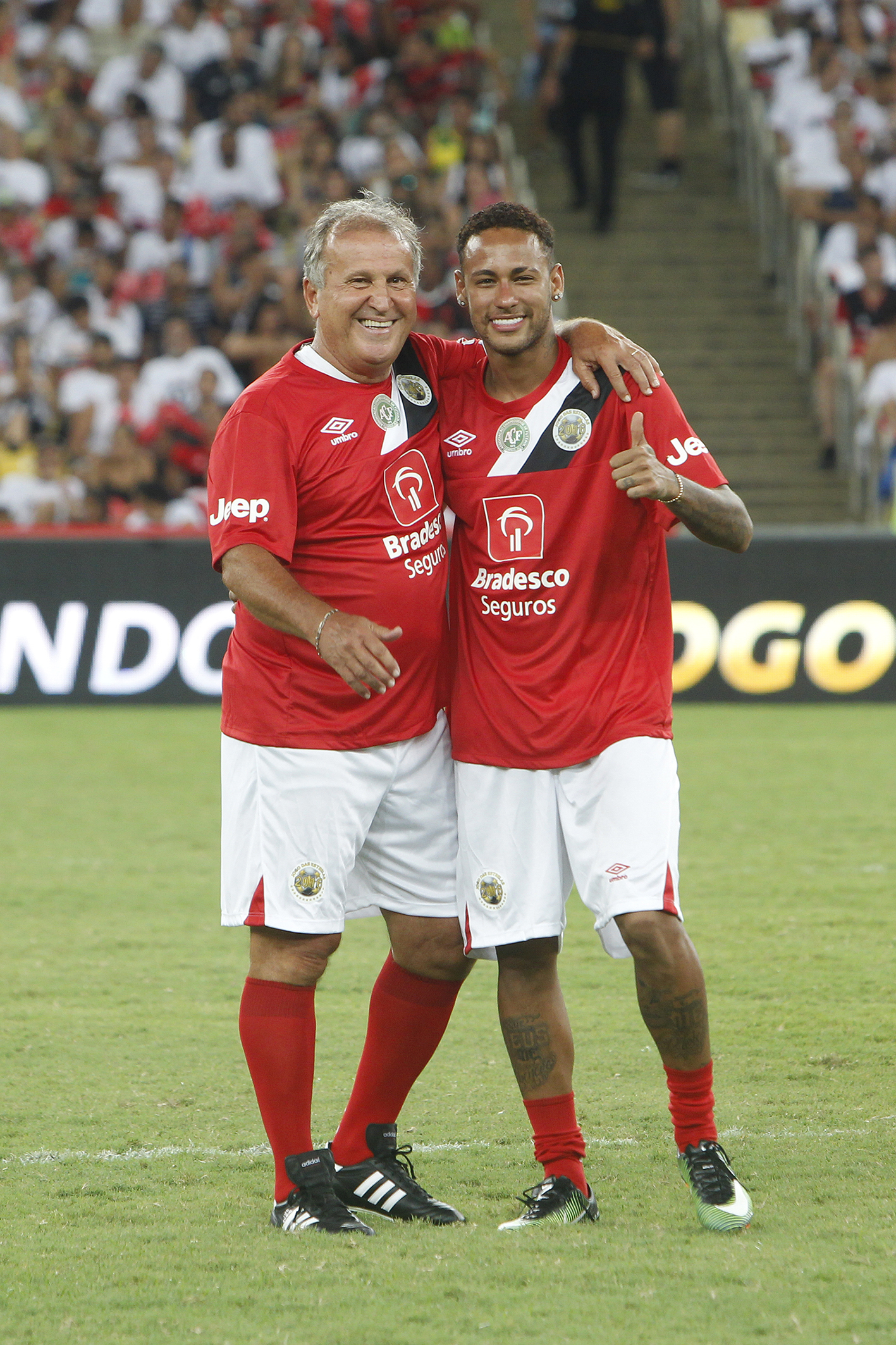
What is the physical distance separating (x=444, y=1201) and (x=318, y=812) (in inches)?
35.7

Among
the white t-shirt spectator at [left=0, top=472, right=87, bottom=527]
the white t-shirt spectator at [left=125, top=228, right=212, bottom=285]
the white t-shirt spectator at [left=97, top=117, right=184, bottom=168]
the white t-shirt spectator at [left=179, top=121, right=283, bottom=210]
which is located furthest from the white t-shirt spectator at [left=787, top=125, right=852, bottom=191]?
the white t-shirt spectator at [left=0, top=472, right=87, bottom=527]

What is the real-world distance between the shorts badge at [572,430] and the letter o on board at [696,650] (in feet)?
22.9

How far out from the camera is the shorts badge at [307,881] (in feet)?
11.9

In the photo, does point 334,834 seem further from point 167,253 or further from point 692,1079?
point 167,253

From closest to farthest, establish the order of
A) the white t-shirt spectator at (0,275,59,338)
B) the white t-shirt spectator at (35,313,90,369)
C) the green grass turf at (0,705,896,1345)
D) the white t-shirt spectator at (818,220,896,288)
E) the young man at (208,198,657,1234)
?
the green grass turf at (0,705,896,1345)
the young man at (208,198,657,1234)
the white t-shirt spectator at (35,313,90,369)
the white t-shirt spectator at (0,275,59,338)
the white t-shirt spectator at (818,220,896,288)

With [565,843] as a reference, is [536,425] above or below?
above

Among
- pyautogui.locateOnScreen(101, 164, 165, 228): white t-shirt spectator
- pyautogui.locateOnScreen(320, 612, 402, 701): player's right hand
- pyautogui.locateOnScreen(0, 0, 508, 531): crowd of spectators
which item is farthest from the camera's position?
pyautogui.locateOnScreen(101, 164, 165, 228): white t-shirt spectator

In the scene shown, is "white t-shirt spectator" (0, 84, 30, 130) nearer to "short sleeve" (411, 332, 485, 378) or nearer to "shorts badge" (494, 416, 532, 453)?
"short sleeve" (411, 332, 485, 378)

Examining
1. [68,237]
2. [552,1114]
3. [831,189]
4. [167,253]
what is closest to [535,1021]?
[552,1114]

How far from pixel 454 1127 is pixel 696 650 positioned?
682 cm

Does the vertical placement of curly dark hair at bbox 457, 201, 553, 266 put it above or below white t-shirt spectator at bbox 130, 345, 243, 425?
above

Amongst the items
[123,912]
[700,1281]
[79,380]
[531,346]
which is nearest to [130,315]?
[79,380]

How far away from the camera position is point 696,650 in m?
10.7

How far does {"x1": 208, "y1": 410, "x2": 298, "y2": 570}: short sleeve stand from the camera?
356 centimetres
